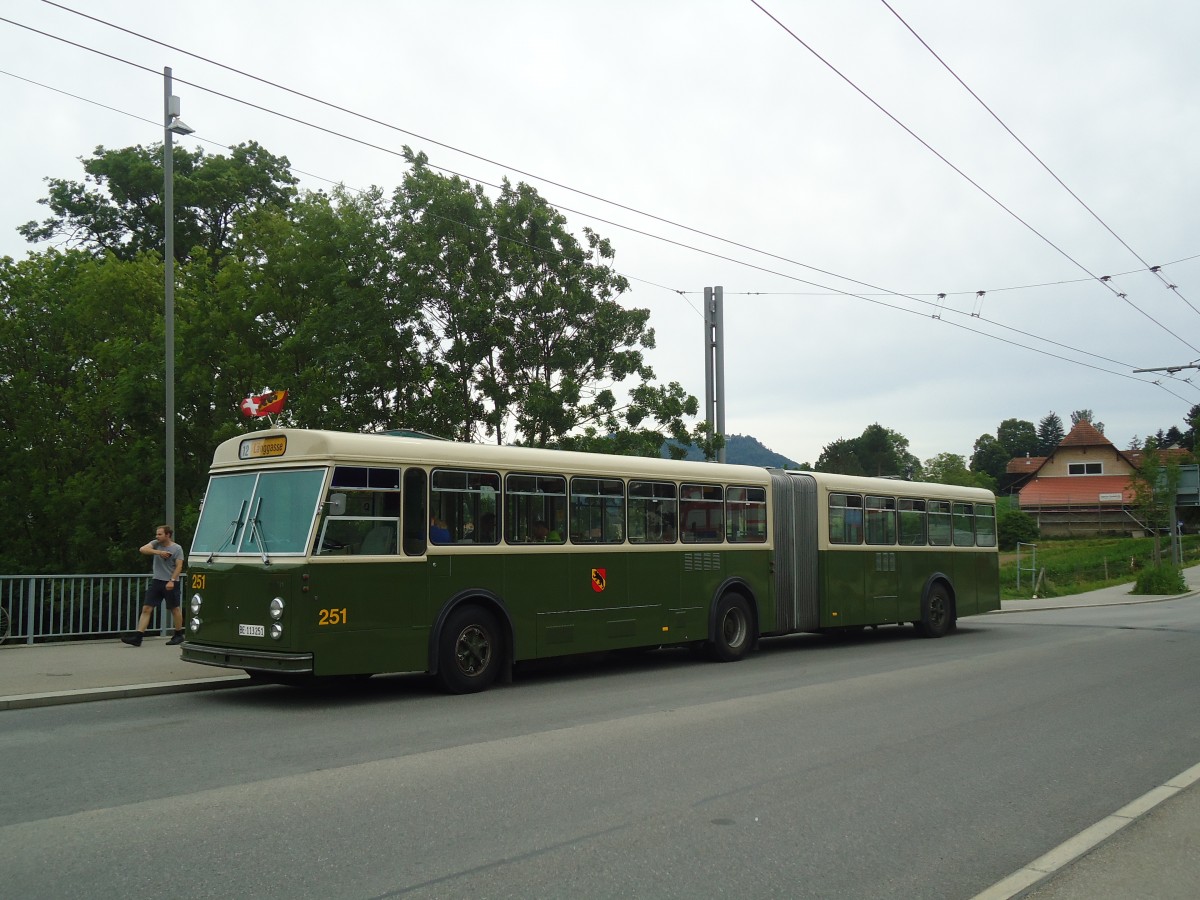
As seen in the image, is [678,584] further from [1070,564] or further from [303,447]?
[1070,564]

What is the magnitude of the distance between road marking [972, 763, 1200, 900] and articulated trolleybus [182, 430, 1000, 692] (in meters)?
6.99

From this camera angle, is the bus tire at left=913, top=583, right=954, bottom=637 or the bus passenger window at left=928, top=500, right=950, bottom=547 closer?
the bus tire at left=913, top=583, right=954, bottom=637

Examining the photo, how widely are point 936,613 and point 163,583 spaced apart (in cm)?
1375

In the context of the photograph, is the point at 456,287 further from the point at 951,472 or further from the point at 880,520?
the point at 951,472

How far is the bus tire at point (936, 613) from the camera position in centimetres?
1992

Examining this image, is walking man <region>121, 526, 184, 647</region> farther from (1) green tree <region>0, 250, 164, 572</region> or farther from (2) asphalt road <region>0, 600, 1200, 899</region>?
(1) green tree <region>0, 250, 164, 572</region>

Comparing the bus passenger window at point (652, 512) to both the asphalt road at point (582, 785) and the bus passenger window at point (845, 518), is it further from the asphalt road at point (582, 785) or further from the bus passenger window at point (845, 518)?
the bus passenger window at point (845, 518)

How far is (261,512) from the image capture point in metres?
11.2

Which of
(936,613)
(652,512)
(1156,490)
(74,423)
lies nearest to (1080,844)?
(652,512)

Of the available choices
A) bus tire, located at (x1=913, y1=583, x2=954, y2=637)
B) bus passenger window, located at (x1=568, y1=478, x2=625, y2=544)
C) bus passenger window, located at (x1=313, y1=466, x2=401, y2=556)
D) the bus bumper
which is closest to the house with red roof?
bus tire, located at (x1=913, y1=583, x2=954, y2=637)

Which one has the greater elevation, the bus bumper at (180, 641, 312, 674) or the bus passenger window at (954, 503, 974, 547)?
the bus passenger window at (954, 503, 974, 547)

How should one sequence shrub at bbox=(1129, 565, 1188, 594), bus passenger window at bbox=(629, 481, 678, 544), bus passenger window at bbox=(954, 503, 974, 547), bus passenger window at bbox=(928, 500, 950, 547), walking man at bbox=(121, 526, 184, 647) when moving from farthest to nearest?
shrub at bbox=(1129, 565, 1188, 594) → bus passenger window at bbox=(954, 503, 974, 547) → bus passenger window at bbox=(928, 500, 950, 547) → walking man at bbox=(121, 526, 184, 647) → bus passenger window at bbox=(629, 481, 678, 544)

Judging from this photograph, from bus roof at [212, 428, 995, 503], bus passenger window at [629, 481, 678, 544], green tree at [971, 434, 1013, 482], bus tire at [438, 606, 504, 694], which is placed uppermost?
green tree at [971, 434, 1013, 482]

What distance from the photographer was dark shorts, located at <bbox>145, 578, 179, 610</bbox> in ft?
51.0
